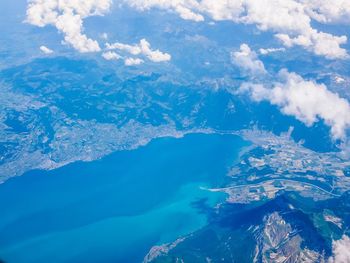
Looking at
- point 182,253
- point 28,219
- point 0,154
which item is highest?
point 182,253

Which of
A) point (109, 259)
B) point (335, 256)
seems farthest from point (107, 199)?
point (335, 256)

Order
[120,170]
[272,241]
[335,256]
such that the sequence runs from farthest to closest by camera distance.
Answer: [120,170], [272,241], [335,256]

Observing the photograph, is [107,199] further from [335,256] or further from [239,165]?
[335,256]

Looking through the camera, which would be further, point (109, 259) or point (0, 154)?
point (0, 154)

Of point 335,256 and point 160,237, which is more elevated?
point 335,256

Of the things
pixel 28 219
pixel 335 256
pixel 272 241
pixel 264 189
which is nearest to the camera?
A: pixel 335 256

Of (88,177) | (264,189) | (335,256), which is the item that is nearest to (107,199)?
(88,177)
